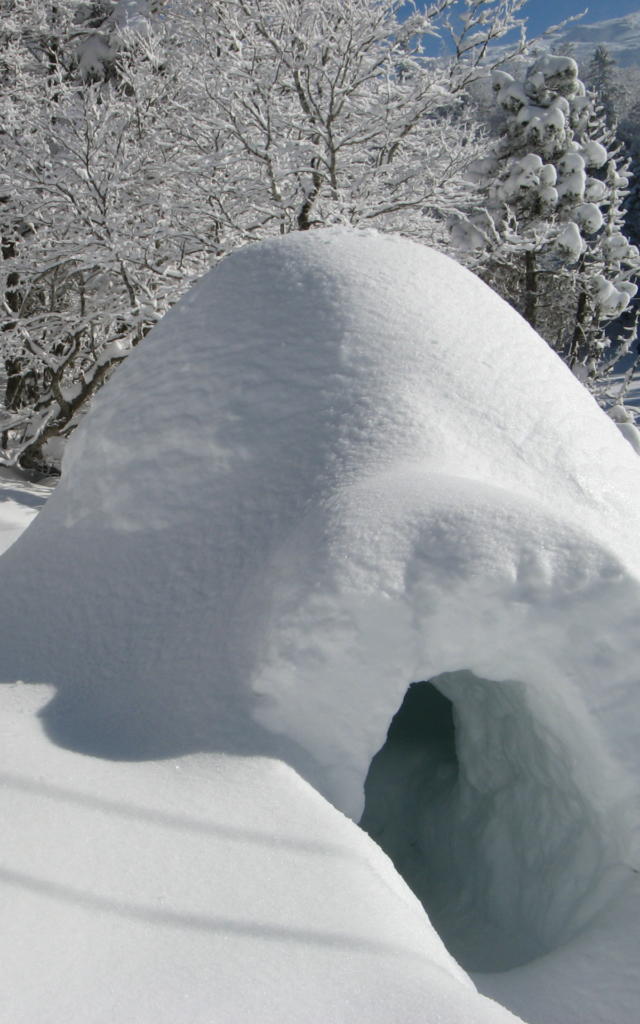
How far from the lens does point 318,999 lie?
1.71 meters

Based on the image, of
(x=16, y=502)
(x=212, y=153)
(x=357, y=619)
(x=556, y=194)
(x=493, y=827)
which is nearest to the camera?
(x=357, y=619)

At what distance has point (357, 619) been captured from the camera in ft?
8.89

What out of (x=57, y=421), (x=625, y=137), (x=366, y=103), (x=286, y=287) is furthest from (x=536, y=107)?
(x=625, y=137)

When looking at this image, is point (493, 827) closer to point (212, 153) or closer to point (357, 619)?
point (357, 619)

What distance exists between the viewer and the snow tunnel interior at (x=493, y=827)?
9.95 feet

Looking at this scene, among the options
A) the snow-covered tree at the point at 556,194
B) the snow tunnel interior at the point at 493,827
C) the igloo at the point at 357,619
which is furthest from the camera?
the snow-covered tree at the point at 556,194

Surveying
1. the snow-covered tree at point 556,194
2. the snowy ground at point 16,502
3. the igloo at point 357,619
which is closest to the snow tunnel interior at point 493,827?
the igloo at point 357,619

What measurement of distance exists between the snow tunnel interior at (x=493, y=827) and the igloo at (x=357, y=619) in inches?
0.6

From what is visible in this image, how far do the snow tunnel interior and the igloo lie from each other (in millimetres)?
14

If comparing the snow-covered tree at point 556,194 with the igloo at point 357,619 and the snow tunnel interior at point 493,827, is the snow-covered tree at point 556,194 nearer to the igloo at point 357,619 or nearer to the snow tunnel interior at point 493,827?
the igloo at point 357,619

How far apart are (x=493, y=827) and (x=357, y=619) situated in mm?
1531

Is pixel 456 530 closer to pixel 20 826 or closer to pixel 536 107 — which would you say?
pixel 20 826

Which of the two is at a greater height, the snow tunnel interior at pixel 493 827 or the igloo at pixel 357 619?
the igloo at pixel 357 619

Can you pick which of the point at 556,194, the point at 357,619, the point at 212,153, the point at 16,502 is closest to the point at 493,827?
the point at 357,619
